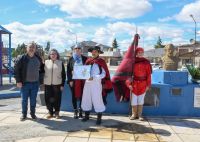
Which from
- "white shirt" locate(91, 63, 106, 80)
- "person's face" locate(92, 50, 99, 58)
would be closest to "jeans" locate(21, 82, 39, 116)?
"white shirt" locate(91, 63, 106, 80)

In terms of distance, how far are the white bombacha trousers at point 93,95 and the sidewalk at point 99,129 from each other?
38 centimetres

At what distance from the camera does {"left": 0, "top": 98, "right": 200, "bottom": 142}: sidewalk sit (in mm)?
6250

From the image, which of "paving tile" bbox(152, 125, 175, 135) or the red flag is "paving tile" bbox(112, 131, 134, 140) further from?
the red flag

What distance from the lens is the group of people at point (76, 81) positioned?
Answer: 7391 millimetres

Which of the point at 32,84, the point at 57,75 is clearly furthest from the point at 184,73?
the point at 32,84

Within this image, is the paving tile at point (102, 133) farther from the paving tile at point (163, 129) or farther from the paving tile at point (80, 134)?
the paving tile at point (163, 129)

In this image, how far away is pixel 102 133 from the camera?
660 centimetres

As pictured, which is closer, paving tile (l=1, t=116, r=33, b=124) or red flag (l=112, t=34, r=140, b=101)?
paving tile (l=1, t=116, r=33, b=124)

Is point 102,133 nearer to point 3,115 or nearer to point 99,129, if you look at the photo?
point 99,129

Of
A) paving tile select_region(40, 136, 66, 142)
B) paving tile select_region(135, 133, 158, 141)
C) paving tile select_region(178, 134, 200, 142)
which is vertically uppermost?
paving tile select_region(40, 136, 66, 142)

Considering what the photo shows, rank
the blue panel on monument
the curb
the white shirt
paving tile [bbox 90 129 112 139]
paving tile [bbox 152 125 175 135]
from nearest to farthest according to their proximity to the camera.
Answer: paving tile [bbox 90 129 112 139], paving tile [bbox 152 125 175 135], the white shirt, the blue panel on monument, the curb

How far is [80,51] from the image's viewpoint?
7719 millimetres

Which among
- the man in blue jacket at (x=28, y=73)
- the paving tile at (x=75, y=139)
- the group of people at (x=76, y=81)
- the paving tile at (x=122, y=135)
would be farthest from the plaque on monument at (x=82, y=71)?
the paving tile at (x=75, y=139)

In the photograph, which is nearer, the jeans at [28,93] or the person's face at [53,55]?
the jeans at [28,93]
